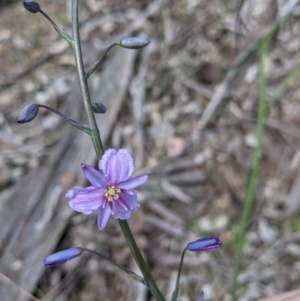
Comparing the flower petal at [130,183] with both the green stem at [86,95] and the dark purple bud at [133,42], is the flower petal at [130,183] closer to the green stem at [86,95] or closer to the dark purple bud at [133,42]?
the green stem at [86,95]

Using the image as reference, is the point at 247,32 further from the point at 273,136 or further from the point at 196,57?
the point at 273,136

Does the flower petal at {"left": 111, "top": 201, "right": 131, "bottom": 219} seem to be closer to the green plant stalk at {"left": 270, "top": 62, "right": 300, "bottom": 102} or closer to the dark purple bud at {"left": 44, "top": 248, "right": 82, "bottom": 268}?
the dark purple bud at {"left": 44, "top": 248, "right": 82, "bottom": 268}

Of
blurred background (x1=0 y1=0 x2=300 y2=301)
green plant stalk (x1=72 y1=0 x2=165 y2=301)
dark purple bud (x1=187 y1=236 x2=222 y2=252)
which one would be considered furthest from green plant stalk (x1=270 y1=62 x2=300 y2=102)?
green plant stalk (x1=72 y1=0 x2=165 y2=301)

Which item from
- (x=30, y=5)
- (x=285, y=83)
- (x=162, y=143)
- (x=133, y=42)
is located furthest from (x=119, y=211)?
(x=162, y=143)

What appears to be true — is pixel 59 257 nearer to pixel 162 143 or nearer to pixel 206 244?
pixel 206 244

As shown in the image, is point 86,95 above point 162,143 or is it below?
below

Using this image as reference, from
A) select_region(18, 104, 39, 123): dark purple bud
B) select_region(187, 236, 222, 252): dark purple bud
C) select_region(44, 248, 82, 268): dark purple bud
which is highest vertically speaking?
select_region(18, 104, 39, 123): dark purple bud

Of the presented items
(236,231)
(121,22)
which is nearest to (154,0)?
(121,22)

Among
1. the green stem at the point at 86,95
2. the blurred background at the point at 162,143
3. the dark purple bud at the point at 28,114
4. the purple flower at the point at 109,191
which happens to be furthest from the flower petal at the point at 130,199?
the blurred background at the point at 162,143
